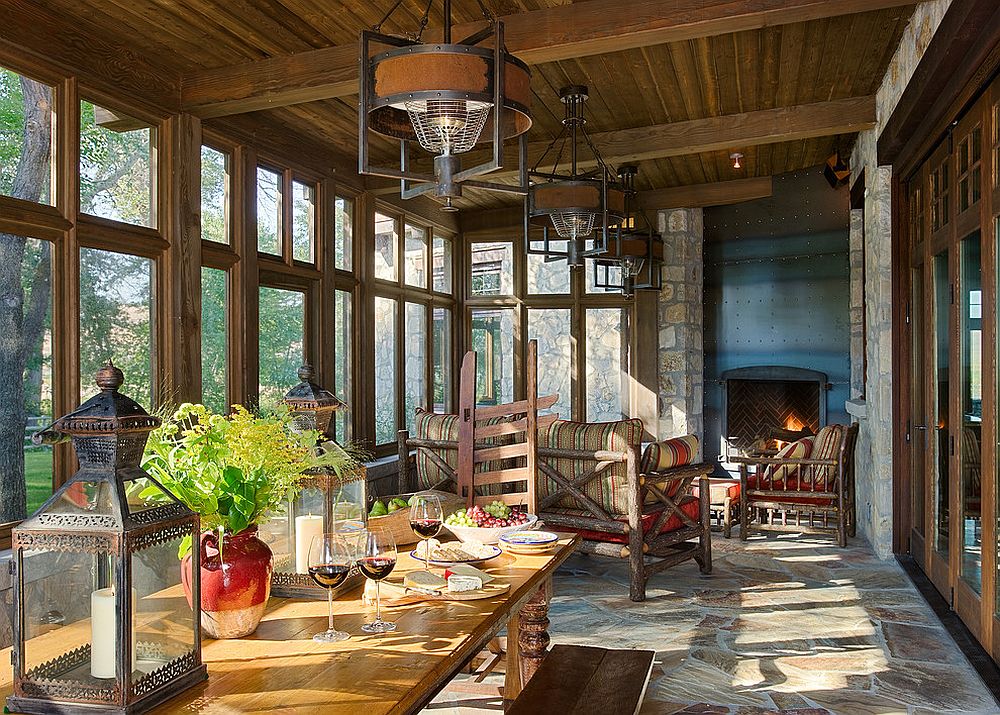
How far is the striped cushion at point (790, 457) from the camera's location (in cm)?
688

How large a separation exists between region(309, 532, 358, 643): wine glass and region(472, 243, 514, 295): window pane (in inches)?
309

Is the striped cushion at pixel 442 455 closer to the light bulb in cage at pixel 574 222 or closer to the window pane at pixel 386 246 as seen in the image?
the light bulb in cage at pixel 574 222

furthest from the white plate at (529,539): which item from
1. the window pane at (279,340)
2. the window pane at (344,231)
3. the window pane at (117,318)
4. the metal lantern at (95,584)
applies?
the window pane at (344,231)

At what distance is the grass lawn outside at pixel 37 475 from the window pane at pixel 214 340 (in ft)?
4.03

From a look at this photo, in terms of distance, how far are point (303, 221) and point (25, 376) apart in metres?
2.93

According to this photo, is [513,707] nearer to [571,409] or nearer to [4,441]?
[4,441]

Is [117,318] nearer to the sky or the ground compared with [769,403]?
nearer to the sky

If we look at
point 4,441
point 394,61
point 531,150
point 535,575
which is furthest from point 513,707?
point 531,150

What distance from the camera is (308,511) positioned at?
2471mm

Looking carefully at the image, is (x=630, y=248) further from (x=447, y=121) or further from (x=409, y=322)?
(x=447, y=121)

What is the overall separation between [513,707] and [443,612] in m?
0.53

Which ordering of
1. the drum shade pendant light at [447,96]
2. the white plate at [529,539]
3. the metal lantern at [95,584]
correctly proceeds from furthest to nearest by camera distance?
the white plate at [529,539]
the drum shade pendant light at [447,96]
the metal lantern at [95,584]

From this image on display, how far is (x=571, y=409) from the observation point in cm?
967

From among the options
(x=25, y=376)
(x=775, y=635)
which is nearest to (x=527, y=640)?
(x=775, y=635)
